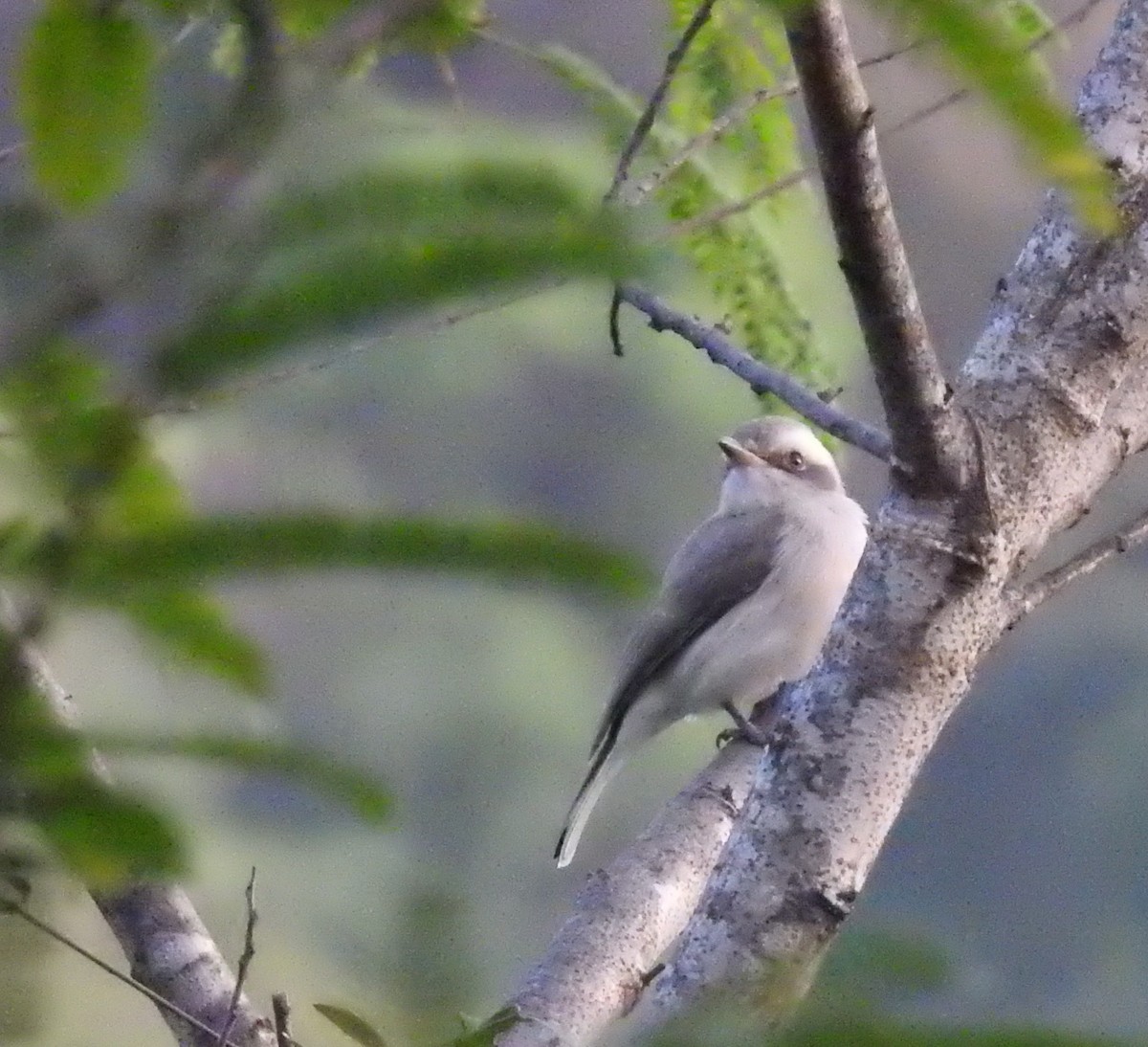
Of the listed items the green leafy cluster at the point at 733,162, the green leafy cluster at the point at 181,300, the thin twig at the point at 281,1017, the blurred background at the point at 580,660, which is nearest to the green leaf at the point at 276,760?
the green leafy cluster at the point at 181,300

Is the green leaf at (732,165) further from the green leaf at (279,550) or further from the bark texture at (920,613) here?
the green leaf at (279,550)

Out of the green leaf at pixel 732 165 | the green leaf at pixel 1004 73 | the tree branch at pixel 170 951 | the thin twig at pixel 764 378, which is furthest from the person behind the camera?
Answer: the green leaf at pixel 732 165

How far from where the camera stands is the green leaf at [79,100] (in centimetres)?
32

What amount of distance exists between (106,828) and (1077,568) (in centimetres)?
76

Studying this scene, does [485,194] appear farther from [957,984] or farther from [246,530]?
[957,984]

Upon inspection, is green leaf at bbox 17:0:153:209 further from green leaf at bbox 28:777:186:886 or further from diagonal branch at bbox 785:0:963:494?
diagonal branch at bbox 785:0:963:494

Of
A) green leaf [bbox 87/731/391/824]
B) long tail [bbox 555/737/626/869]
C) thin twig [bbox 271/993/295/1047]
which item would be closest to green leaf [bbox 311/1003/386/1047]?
thin twig [bbox 271/993/295/1047]

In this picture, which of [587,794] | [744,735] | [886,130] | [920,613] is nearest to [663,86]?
[886,130]

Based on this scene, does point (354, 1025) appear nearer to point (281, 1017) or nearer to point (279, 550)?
point (281, 1017)

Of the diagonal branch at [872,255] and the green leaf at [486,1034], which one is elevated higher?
the diagonal branch at [872,255]

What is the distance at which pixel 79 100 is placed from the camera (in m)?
0.33

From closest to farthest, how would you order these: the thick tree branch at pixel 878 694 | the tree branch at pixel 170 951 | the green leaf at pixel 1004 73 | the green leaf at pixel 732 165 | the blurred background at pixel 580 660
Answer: the green leaf at pixel 1004 73 < the thick tree branch at pixel 878 694 < the tree branch at pixel 170 951 < the green leaf at pixel 732 165 < the blurred background at pixel 580 660

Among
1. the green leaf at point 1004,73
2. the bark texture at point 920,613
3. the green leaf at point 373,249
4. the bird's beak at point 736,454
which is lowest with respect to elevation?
the green leaf at point 373,249

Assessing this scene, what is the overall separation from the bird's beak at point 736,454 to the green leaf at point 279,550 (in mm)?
2097
